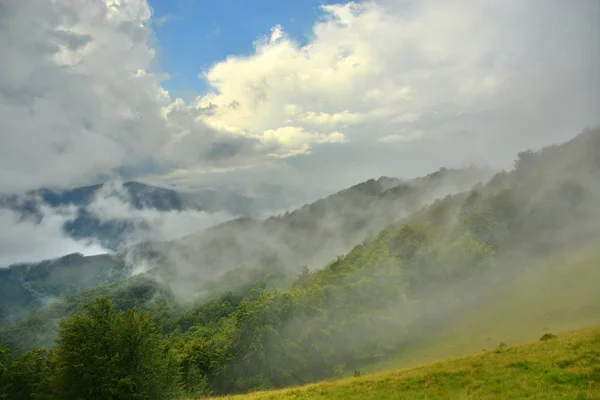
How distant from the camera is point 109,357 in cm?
4231

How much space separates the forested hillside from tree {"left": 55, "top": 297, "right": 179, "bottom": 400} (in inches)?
5.4

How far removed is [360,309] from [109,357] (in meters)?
61.8

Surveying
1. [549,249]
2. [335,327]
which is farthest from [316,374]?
[549,249]

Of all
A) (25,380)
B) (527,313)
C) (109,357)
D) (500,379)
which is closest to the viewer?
(500,379)

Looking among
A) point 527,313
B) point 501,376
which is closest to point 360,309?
point 527,313

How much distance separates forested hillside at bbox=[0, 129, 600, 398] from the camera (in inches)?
1719

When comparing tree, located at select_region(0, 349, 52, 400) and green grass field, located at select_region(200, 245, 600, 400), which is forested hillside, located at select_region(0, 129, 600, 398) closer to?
tree, located at select_region(0, 349, 52, 400)

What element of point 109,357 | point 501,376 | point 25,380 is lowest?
point 501,376

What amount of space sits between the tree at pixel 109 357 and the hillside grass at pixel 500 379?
63.8 ft

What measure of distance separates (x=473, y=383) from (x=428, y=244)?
99.8m

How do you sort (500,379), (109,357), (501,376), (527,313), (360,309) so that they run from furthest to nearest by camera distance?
(360,309), (527,313), (109,357), (501,376), (500,379)

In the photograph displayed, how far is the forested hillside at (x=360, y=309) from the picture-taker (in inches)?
1719

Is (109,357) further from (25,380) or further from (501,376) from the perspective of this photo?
(501,376)

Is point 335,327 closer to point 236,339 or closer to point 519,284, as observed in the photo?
point 236,339
